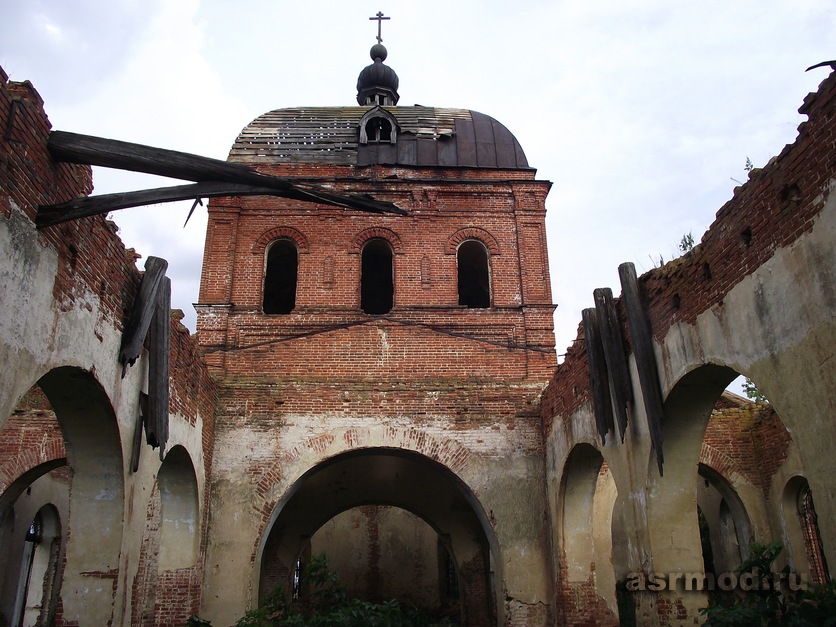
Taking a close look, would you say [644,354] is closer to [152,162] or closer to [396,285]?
[152,162]

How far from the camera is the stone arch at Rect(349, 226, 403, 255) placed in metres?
13.6

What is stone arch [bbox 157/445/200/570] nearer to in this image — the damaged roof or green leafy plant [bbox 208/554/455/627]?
green leafy plant [bbox 208/554/455/627]

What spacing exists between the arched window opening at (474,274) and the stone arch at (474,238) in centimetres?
12

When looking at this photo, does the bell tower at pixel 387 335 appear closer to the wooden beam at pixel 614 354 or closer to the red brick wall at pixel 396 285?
the red brick wall at pixel 396 285

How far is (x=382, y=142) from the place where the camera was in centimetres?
1499

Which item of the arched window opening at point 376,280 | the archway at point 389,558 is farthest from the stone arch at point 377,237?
the archway at point 389,558

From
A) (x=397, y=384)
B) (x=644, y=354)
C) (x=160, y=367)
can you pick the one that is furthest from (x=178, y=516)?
(x=644, y=354)

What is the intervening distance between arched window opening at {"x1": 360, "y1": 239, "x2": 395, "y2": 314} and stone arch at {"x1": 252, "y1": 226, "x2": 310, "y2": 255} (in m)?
1.59

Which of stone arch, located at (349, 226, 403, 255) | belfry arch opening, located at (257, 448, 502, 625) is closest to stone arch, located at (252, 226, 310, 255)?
stone arch, located at (349, 226, 403, 255)

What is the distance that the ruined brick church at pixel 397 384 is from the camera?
547 centimetres

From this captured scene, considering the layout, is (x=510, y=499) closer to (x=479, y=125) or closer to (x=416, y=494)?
(x=416, y=494)

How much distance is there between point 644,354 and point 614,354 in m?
0.76

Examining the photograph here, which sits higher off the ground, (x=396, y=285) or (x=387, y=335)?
(x=396, y=285)

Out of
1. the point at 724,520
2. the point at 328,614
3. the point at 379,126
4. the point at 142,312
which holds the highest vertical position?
the point at 379,126
